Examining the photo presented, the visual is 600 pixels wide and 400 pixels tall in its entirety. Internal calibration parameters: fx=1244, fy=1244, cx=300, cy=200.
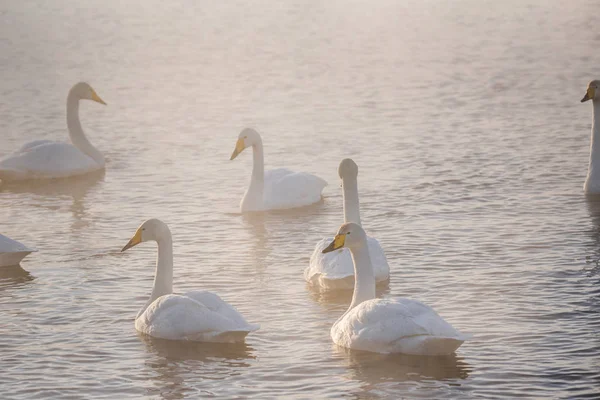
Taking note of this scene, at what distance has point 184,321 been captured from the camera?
10.5 m

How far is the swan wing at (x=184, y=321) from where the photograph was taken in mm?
10336

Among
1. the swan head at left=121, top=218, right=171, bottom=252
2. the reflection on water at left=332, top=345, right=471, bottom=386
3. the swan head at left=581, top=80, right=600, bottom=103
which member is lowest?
the reflection on water at left=332, top=345, right=471, bottom=386

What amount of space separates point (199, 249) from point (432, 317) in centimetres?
496

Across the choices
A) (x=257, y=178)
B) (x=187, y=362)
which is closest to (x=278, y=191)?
(x=257, y=178)

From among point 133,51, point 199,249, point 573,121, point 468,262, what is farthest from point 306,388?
point 133,51

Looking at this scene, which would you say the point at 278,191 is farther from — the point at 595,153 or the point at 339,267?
the point at 339,267

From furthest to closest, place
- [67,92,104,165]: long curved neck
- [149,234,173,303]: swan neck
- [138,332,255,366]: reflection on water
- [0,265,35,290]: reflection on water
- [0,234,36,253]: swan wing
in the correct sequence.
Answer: [67,92,104,165]: long curved neck → [0,234,36,253]: swan wing → [0,265,35,290]: reflection on water → [149,234,173,303]: swan neck → [138,332,255,366]: reflection on water

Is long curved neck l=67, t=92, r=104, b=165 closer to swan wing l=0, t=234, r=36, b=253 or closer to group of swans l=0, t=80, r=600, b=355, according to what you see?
swan wing l=0, t=234, r=36, b=253

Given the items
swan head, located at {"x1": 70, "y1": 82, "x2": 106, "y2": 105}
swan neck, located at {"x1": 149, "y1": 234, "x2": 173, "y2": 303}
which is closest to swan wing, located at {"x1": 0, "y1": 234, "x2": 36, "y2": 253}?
swan neck, located at {"x1": 149, "y1": 234, "x2": 173, "y2": 303}

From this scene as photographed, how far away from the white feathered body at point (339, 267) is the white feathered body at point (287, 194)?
3.94m

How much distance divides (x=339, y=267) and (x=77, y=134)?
9439 millimetres

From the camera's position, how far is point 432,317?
32.0 feet

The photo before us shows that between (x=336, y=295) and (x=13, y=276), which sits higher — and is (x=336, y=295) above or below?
below

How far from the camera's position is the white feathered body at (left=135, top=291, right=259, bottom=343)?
33.9 ft
